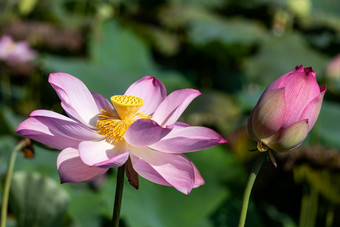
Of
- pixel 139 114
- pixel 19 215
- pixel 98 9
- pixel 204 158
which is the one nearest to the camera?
pixel 139 114

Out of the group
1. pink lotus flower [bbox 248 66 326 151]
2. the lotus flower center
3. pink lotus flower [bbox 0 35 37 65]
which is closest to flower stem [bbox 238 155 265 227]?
pink lotus flower [bbox 248 66 326 151]

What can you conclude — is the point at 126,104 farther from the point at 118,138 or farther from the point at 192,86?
the point at 192,86

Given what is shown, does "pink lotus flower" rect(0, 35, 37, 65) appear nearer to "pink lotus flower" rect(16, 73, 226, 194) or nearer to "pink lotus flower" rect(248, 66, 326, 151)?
"pink lotus flower" rect(16, 73, 226, 194)

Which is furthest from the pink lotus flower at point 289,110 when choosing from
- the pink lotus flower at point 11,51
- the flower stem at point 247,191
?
the pink lotus flower at point 11,51

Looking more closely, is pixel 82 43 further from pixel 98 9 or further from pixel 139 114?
pixel 139 114

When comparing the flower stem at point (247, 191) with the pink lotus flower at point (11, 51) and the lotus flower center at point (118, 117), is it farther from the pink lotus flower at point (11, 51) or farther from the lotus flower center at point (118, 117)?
the pink lotus flower at point (11, 51)

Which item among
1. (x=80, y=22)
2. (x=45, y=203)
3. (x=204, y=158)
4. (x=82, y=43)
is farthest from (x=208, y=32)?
(x=45, y=203)
